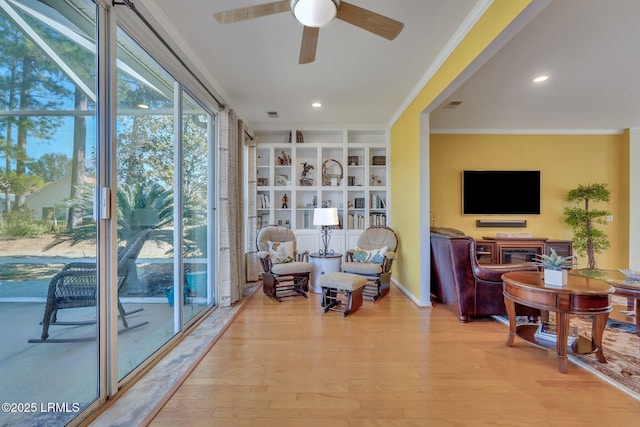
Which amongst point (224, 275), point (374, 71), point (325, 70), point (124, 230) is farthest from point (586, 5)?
point (224, 275)

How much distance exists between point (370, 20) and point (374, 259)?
116 inches

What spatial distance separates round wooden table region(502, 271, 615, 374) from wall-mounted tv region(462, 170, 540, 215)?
113 inches

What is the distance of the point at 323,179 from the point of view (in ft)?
16.4

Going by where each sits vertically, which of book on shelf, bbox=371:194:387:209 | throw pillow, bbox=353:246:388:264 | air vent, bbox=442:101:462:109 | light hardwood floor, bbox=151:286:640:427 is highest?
air vent, bbox=442:101:462:109

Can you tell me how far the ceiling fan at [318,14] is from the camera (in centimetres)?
157

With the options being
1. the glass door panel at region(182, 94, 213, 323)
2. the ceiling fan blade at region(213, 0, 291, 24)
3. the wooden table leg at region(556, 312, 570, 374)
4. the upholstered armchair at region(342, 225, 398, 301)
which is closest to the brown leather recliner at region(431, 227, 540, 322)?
the wooden table leg at region(556, 312, 570, 374)

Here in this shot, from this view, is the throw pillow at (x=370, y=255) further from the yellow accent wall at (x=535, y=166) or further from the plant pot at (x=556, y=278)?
the plant pot at (x=556, y=278)

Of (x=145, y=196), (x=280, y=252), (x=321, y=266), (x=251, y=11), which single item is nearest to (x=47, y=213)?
(x=145, y=196)

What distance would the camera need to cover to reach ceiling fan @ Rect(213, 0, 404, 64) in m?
1.57

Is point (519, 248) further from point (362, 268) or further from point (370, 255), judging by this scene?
point (362, 268)

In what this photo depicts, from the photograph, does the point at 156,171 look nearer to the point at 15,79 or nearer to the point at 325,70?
the point at 15,79

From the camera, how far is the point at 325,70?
295 cm

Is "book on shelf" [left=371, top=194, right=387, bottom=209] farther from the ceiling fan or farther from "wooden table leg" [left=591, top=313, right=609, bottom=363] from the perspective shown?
the ceiling fan

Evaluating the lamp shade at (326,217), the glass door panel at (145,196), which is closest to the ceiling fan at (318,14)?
the glass door panel at (145,196)
